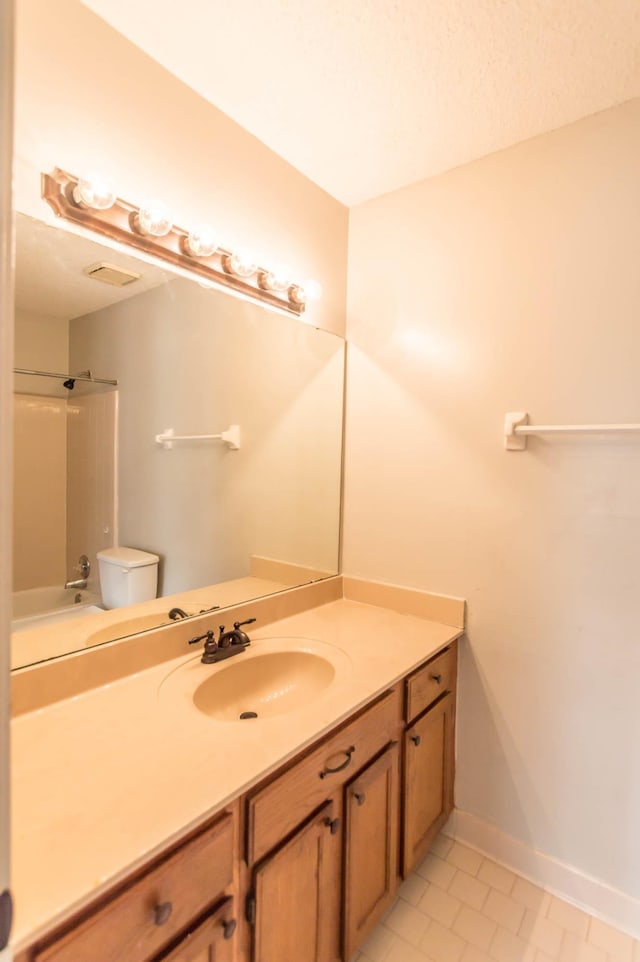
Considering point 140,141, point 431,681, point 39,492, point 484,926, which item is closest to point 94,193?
point 140,141

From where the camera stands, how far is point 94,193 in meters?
1.07

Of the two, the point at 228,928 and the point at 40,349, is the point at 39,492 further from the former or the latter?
the point at 228,928

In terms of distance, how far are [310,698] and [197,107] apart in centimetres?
175

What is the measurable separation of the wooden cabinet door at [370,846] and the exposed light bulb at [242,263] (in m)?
1.49

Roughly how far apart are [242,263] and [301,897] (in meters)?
1.67

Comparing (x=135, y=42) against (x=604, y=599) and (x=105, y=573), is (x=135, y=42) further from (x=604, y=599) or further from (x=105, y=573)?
(x=604, y=599)

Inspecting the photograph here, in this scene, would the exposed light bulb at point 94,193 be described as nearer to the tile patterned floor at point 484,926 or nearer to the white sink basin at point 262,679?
the white sink basin at point 262,679

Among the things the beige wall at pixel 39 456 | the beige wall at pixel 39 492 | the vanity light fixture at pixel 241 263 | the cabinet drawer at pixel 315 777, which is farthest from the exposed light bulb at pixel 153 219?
the cabinet drawer at pixel 315 777

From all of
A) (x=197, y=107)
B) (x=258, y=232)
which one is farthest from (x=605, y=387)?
(x=197, y=107)

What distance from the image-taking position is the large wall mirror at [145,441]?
1.06 m

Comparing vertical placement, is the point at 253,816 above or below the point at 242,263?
below

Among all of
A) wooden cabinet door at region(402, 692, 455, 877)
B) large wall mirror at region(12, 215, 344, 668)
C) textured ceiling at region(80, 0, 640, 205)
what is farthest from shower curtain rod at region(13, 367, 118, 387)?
wooden cabinet door at region(402, 692, 455, 877)

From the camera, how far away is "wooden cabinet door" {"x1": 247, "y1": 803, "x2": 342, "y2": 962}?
2.89ft

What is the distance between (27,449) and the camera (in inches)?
41.1
